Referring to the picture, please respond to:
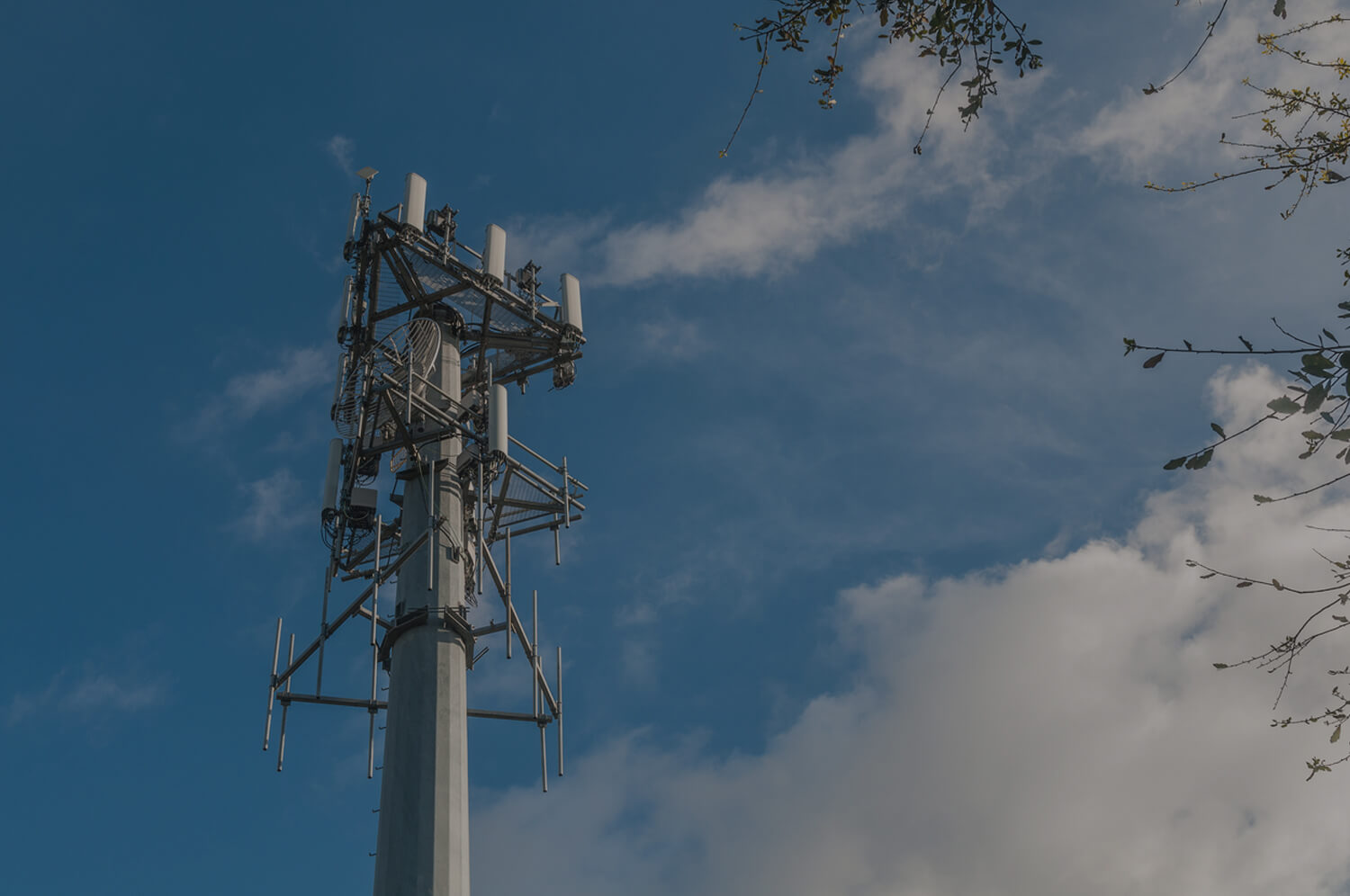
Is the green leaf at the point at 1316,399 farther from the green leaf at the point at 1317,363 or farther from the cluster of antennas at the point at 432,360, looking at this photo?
the cluster of antennas at the point at 432,360

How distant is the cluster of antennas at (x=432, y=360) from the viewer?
86.7 ft

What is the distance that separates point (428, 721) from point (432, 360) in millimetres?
9135

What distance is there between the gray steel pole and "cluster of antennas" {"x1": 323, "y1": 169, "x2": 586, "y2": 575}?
963 millimetres

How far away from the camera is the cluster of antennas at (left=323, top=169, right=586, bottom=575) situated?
2642 centimetres

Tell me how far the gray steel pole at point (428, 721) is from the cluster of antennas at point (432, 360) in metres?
0.96

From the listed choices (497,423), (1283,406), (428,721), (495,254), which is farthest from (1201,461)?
(495,254)

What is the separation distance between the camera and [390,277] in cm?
2872

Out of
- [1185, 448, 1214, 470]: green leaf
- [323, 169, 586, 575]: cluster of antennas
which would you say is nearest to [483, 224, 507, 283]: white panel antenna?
[323, 169, 586, 575]: cluster of antennas

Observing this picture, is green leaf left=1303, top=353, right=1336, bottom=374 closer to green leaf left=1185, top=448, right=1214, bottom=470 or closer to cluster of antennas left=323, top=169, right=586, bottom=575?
green leaf left=1185, top=448, right=1214, bottom=470

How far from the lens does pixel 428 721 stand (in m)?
22.4

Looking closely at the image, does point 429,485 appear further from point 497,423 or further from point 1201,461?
point 1201,461

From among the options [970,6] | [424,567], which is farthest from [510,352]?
[970,6]

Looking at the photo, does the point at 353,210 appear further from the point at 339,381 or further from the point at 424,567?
the point at 424,567

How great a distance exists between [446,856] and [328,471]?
378 inches
